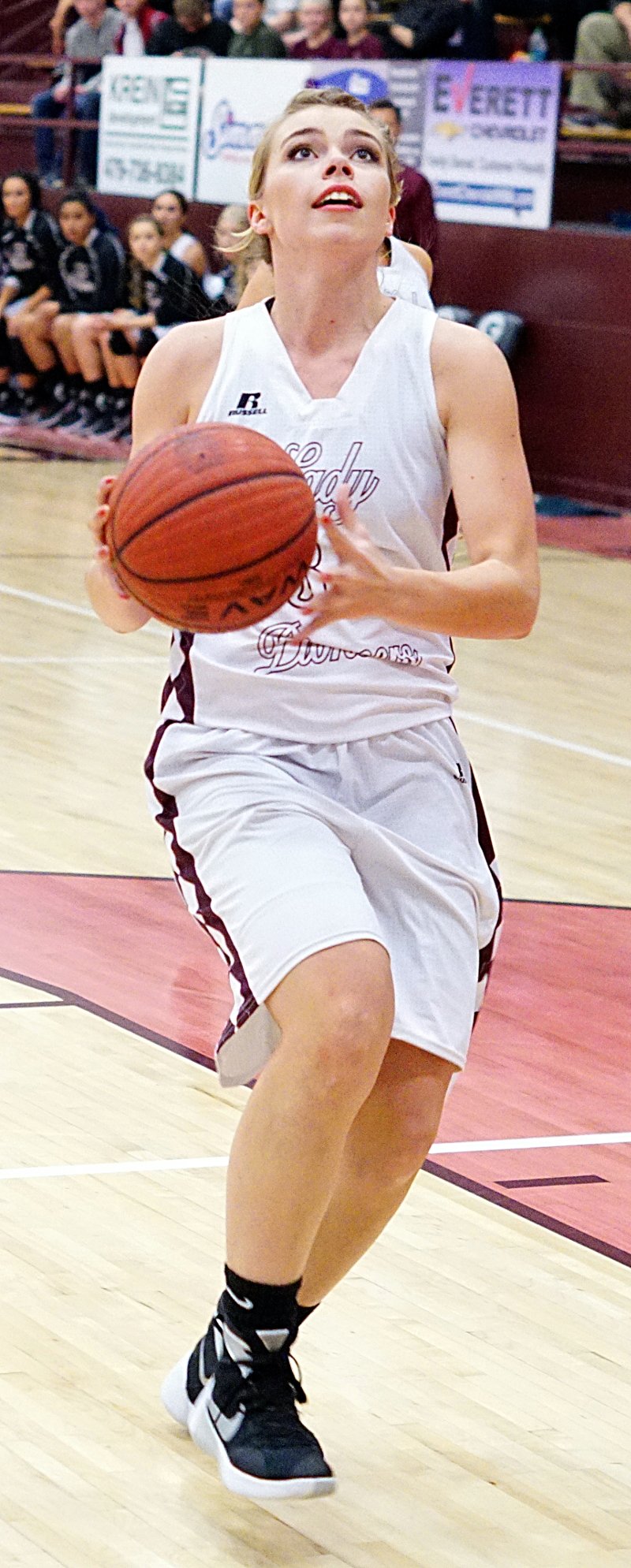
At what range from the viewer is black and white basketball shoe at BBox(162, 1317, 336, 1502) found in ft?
8.64

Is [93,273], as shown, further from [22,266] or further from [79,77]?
[79,77]

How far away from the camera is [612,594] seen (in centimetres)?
1052

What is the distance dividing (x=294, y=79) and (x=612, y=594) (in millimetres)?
4955

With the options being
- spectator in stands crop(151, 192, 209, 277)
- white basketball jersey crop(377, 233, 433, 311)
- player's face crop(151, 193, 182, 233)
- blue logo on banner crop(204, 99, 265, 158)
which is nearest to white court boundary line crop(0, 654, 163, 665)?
white basketball jersey crop(377, 233, 433, 311)

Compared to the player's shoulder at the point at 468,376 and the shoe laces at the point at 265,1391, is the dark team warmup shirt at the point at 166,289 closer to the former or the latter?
the player's shoulder at the point at 468,376

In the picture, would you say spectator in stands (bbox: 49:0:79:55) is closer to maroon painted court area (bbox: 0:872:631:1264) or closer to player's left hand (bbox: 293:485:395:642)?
maroon painted court area (bbox: 0:872:631:1264)

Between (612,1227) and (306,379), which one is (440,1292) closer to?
(612,1227)

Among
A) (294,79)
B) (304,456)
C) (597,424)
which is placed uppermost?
(304,456)

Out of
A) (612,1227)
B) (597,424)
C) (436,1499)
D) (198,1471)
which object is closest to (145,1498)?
(198,1471)

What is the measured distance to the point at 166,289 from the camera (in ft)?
46.3

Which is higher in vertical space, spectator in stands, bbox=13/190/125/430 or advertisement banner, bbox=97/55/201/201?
advertisement banner, bbox=97/55/201/201

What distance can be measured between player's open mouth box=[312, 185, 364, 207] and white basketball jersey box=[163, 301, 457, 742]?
0.55 feet

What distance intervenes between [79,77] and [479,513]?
15.5 m

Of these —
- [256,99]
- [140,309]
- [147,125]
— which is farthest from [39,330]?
[256,99]
